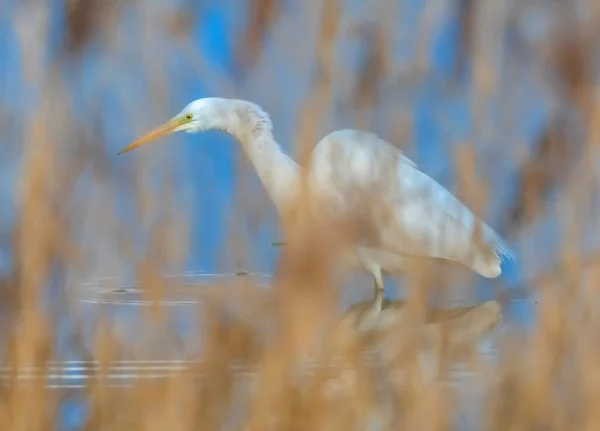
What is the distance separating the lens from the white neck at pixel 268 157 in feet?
1.82

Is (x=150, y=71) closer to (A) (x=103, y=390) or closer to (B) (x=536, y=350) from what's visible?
(A) (x=103, y=390)

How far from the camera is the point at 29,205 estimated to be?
Answer: 53 cm

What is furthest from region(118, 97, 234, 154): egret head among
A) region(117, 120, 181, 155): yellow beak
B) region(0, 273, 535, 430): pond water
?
region(0, 273, 535, 430): pond water

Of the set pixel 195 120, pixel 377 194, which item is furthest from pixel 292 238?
pixel 195 120

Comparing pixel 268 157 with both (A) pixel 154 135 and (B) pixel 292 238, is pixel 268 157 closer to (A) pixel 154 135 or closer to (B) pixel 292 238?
(A) pixel 154 135

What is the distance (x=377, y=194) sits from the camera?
1.68ft

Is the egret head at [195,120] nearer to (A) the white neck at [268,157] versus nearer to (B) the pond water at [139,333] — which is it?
(A) the white neck at [268,157]

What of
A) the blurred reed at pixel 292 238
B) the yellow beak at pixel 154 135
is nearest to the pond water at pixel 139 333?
the blurred reed at pixel 292 238

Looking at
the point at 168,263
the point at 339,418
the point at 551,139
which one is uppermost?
the point at 551,139

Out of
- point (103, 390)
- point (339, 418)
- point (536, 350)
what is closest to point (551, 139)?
point (536, 350)

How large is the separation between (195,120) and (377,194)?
0.42m

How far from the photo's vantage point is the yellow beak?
61cm

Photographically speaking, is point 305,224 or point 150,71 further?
point 150,71

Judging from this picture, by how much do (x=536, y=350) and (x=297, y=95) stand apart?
10.4 inches
